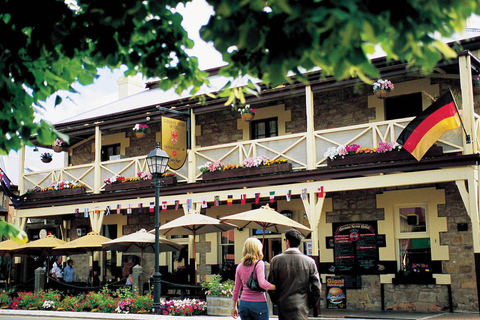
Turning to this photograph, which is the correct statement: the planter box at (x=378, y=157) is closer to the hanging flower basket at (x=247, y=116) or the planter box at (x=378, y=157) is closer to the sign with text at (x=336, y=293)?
the hanging flower basket at (x=247, y=116)

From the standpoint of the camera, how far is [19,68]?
17.0ft

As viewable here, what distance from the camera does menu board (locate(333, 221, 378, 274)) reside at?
15.6 metres

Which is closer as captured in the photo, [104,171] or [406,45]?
[406,45]

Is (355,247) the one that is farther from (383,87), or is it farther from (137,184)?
(137,184)

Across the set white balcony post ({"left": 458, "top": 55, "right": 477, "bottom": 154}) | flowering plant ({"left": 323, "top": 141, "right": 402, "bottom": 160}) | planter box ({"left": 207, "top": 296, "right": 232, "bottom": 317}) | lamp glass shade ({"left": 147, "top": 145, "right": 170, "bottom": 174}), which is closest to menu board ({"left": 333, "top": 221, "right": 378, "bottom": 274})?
flowering plant ({"left": 323, "top": 141, "right": 402, "bottom": 160})

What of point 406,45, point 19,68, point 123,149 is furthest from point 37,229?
point 406,45

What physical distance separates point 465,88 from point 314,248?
4991 mm

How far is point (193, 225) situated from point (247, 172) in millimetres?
2127

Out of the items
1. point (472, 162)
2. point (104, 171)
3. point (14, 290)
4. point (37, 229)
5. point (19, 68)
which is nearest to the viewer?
point (19, 68)

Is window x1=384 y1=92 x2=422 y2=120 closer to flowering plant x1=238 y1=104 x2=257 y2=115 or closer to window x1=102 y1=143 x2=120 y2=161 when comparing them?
flowering plant x1=238 y1=104 x2=257 y2=115

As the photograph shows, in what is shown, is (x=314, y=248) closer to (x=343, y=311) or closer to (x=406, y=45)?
(x=343, y=311)

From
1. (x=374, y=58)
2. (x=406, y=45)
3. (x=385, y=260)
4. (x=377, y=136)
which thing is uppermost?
(x=374, y=58)

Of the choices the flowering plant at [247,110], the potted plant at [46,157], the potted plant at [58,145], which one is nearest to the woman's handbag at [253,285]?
the flowering plant at [247,110]

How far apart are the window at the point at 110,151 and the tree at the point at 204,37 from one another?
53.8 ft
